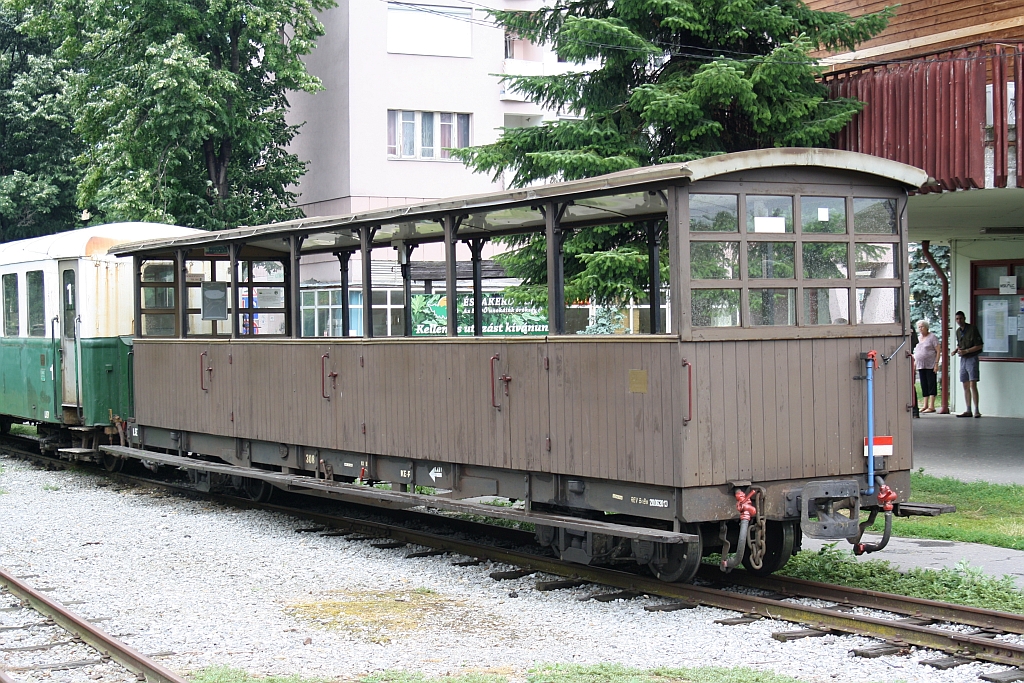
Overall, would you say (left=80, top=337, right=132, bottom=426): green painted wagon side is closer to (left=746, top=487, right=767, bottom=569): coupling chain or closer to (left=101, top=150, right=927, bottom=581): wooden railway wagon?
(left=101, top=150, right=927, bottom=581): wooden railway wagon

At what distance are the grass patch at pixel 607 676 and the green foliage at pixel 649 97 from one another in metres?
6.92

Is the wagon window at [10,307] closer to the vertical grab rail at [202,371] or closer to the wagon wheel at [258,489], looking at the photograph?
the vertical grab rail at [202,371]

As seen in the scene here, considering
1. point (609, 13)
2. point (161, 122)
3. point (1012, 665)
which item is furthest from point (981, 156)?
point (161, 122)

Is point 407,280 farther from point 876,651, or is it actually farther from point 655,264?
point 876,651

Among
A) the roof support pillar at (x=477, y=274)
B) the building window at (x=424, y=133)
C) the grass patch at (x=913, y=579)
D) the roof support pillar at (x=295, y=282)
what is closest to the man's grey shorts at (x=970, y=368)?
the grass patch at (x=913, y=579)

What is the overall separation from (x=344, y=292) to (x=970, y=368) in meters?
12.6

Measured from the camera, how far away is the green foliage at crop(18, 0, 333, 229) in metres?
25.0

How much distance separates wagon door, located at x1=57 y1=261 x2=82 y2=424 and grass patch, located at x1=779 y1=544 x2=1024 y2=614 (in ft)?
33.2

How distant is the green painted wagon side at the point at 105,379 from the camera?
1568cm

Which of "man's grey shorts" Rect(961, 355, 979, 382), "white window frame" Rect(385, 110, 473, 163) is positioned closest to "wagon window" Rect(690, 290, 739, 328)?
"man's grey shorts" Rect(961, 355, 979, 382)

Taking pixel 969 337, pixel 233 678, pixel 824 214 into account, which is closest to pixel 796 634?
pixel 824 214

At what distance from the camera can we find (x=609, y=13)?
14.9 m

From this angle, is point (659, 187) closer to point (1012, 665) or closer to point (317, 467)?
point (1012, 665)

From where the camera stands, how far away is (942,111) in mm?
14852
